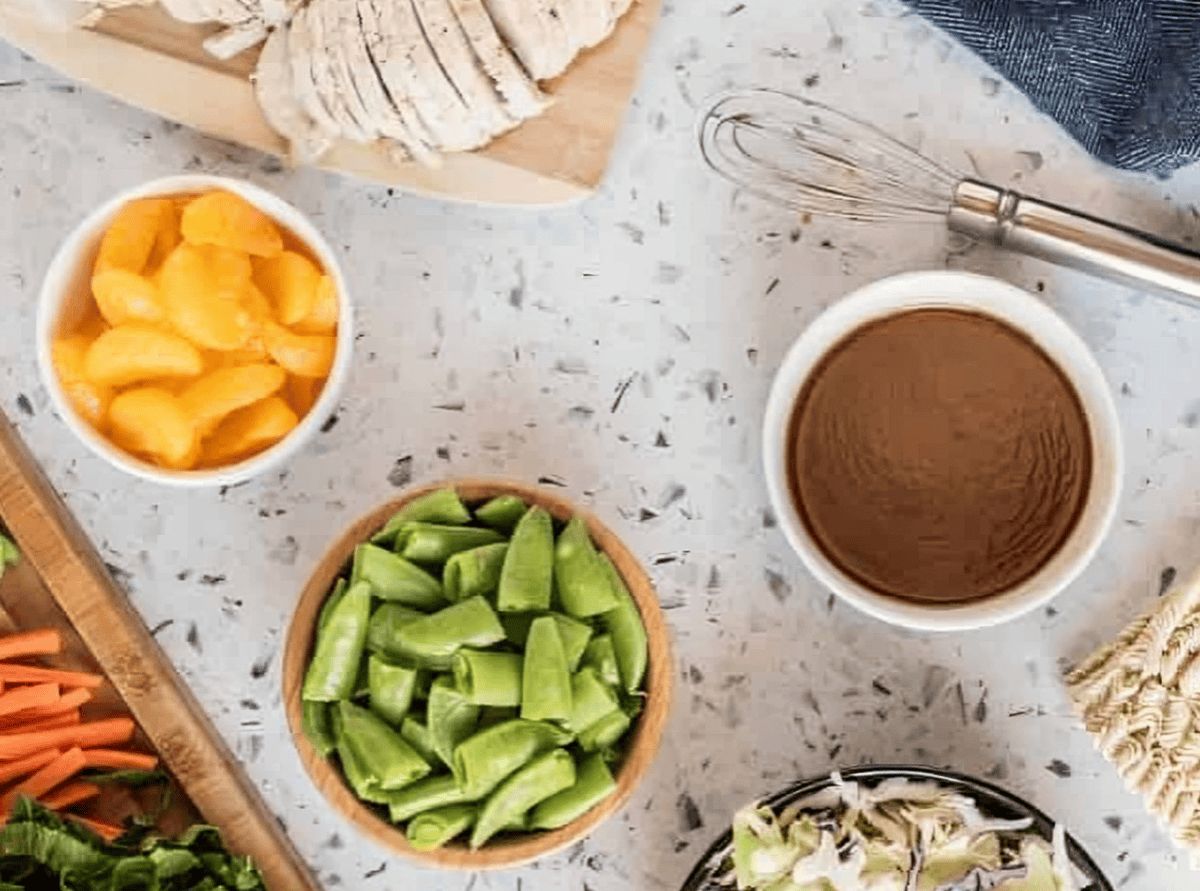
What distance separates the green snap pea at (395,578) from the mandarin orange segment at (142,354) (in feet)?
0.49

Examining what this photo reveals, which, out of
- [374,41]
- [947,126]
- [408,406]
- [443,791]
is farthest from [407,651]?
[947,126]

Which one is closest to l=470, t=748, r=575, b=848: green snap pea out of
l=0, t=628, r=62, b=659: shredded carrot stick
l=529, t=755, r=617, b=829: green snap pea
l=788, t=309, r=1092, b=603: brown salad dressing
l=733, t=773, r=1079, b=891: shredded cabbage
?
l=529, t=755, r=617, b=829: green snap pea

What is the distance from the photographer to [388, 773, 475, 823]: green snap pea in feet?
4.01

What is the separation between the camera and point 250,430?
127cm

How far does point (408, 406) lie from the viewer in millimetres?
1361

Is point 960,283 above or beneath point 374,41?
beneath

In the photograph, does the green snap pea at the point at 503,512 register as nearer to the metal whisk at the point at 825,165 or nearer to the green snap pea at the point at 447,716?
the green snap pea at the point at 447,716

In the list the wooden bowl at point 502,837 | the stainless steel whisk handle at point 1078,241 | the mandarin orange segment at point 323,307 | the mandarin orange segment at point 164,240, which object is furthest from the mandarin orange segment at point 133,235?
the stainless steel whisk handle at point 1078,241

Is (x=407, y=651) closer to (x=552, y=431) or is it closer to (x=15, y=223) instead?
(x=552, y=431)

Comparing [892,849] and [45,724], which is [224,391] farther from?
[892,849]

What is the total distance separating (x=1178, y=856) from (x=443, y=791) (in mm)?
463

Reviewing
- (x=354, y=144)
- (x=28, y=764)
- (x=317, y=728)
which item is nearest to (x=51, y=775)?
(x=28, y=764)

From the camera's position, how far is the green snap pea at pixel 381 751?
122 centimetres

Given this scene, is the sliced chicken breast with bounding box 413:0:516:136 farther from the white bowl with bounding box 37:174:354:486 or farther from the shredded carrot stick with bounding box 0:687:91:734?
the shredded carrot stick with bounding box 0:687:91:734
